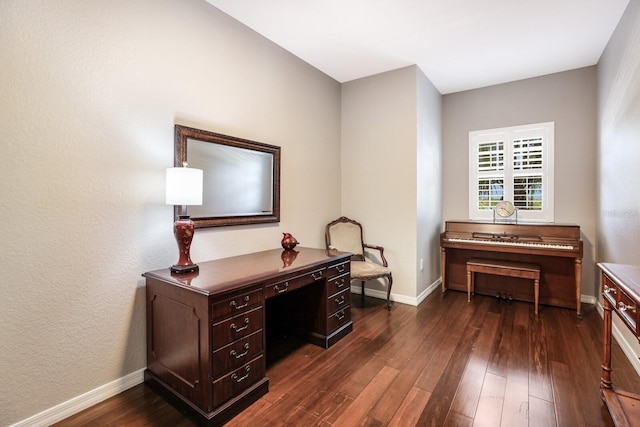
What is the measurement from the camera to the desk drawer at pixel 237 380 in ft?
5.45

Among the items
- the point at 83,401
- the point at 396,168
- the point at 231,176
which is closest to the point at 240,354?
the point at 83,401

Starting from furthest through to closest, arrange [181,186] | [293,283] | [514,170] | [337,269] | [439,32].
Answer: [514,170]
[439,32]
[337,269]
[293,283]
[181,186]

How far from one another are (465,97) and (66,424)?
5.13 m

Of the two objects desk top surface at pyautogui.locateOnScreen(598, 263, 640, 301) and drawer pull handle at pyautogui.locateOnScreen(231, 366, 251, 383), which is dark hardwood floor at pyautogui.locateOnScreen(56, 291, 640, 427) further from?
desk top surface at pyautogui.locateOnScreen(598, 263, 640, 301)

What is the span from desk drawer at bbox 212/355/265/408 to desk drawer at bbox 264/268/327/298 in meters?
0.41

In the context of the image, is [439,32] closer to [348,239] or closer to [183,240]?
[348,239]

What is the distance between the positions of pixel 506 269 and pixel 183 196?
11.0 ft

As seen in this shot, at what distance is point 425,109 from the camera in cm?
373

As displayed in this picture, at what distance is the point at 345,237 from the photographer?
12.4 ft

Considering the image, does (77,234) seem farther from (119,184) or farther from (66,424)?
(66,424)

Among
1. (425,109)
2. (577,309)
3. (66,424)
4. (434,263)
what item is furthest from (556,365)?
(66,424)

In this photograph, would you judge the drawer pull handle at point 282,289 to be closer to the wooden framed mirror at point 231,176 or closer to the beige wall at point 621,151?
the wooden framed mirror at point 231,176

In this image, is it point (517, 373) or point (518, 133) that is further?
point (518, 133)

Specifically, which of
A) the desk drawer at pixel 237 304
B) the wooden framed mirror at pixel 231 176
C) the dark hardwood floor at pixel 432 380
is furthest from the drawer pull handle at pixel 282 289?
the wooden framed mirror at pixel 231 176
